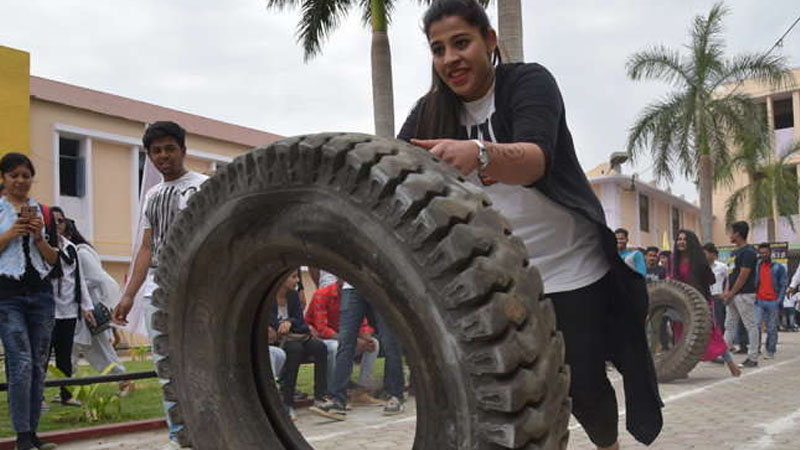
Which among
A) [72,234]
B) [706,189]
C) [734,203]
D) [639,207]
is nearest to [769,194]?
[734,203]

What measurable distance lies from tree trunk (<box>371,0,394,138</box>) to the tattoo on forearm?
1129 cm

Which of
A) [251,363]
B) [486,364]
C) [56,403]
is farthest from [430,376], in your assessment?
[56,403]

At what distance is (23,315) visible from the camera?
17.8 ft

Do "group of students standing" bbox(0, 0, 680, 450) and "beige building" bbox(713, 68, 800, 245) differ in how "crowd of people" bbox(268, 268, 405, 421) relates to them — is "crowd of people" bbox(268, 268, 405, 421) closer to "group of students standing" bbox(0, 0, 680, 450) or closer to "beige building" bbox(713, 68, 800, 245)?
"group of students standing" bbox(0, 0, 680, 450)

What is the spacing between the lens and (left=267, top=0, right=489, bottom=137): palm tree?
45.4 feet

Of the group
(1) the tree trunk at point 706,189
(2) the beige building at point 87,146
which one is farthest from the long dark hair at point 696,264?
(2) the beige building at point 87,146

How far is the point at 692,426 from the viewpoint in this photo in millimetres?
6504

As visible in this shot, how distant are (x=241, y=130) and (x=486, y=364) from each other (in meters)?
28.7

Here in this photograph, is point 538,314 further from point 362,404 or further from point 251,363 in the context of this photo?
point 362,404

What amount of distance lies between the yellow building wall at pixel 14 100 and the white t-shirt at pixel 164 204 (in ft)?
60.7

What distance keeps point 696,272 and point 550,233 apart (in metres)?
9.28

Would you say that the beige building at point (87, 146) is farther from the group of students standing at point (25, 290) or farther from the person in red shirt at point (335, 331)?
the group of students standing at point (25, 290)

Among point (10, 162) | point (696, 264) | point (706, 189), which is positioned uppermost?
point (706, 189)

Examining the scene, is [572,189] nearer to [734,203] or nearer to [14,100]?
[14,100]
